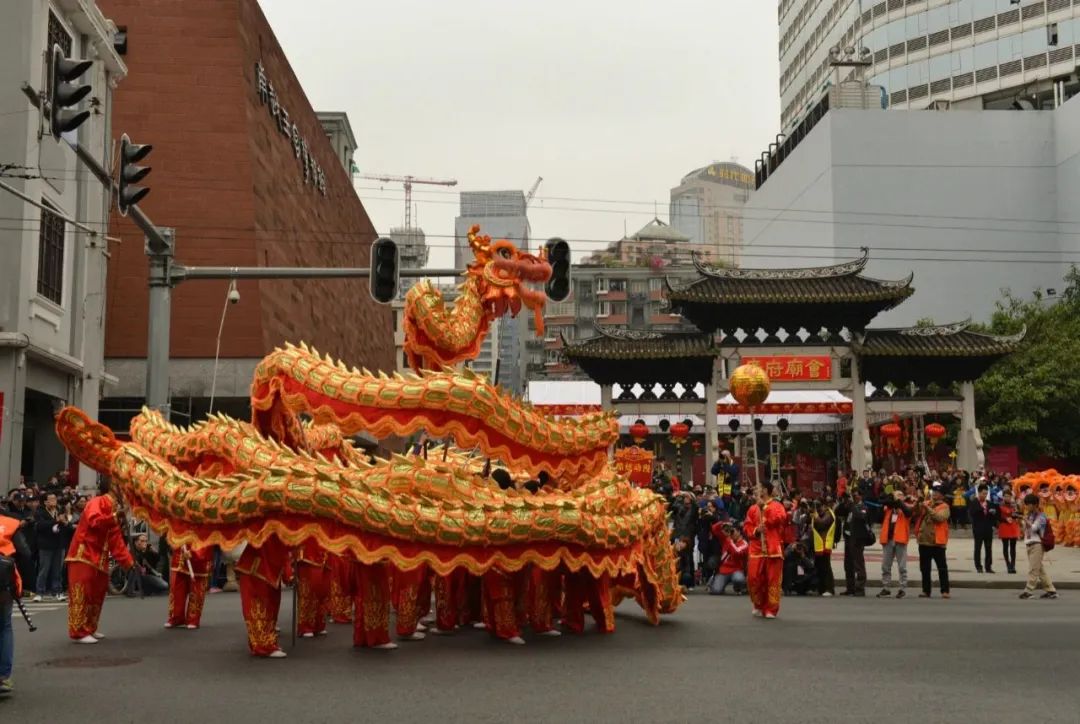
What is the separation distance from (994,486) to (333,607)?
53.9 ft

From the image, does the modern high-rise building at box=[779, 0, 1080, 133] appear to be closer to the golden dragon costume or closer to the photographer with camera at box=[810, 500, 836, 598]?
the photographer with camera at box=[810, 500, 836, 598]

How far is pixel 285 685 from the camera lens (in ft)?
29.8

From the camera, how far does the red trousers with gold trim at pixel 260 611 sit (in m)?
10.3

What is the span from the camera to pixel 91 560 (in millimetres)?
11195

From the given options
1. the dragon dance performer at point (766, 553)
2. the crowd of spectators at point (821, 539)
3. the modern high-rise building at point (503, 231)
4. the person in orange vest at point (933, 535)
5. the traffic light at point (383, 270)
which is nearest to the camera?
the dragon dance performer at point (766, 553)

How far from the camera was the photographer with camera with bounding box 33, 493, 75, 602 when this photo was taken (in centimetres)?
1692

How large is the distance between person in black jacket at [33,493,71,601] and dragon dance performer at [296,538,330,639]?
21.1 feet

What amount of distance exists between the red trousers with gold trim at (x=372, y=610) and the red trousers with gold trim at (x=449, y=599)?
1.56 metres

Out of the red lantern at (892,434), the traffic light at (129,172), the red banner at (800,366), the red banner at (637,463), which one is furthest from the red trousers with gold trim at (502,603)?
the red lantern at (892,434)

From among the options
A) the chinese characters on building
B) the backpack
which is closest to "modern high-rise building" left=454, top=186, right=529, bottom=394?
the chinese characters on building

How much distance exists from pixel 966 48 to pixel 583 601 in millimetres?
49486

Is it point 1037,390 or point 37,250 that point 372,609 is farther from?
point 1037,390

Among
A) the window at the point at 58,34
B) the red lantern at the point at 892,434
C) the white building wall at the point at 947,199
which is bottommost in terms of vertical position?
the red lantern at the point at 892,434

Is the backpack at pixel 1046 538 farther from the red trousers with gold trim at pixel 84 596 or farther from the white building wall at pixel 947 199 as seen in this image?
the white building wall at pixel 947 199
